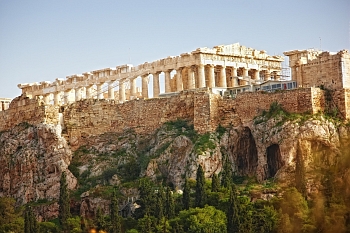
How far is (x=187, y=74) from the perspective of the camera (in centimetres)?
13875

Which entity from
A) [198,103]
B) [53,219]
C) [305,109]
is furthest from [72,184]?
[305,109]

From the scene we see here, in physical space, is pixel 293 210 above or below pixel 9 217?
below

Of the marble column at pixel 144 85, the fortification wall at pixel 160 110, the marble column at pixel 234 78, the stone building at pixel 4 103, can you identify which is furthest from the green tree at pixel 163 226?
the stone building at pixel 4 103

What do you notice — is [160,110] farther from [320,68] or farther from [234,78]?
[320,68]

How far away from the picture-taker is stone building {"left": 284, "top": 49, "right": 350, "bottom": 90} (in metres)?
123

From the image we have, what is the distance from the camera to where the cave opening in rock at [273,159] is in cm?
12212

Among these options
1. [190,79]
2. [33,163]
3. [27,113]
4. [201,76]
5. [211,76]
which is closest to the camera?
[33,163]

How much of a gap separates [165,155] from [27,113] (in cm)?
1912

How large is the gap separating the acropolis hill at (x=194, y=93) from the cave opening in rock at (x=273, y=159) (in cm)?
373

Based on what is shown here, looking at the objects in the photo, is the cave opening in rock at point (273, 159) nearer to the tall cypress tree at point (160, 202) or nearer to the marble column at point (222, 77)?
the tall cypress tree at point (160, 202)

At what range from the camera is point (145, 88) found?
142000mm

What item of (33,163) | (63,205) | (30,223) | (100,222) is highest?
(33,163)

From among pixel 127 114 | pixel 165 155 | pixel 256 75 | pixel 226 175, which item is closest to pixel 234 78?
pixel 256 75

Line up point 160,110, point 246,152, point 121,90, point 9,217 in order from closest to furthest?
point 9,217
point 246,152
point 160,110
point 121,90
